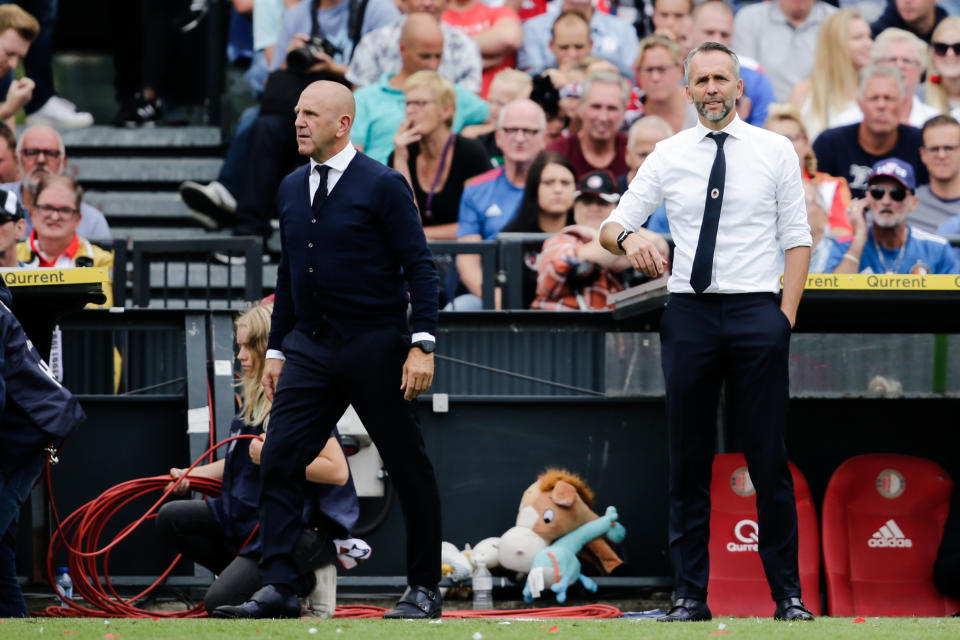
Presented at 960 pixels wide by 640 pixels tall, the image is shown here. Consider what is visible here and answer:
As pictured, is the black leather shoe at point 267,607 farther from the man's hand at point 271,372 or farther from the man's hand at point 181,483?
the man's hand at point 181,483

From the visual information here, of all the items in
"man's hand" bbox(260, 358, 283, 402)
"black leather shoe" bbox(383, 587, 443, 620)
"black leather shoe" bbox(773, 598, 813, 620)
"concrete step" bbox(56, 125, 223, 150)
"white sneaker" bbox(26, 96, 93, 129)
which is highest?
"white sneaker" bbox(26, 96, 93, 129)

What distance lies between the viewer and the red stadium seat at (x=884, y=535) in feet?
25.3

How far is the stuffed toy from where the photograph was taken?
25.9 feet

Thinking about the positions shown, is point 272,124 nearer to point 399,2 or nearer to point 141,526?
point 399,2

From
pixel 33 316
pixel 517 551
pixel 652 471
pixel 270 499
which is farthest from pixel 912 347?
pixel 33 316

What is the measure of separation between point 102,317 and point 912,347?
13.5 feet

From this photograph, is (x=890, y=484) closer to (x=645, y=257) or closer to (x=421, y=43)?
(x=645, y=257)

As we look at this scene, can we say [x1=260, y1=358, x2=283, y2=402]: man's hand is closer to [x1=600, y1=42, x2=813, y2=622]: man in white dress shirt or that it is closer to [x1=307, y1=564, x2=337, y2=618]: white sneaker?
[x1=307, y1=564, x2=337, y2=618]: white sneaker

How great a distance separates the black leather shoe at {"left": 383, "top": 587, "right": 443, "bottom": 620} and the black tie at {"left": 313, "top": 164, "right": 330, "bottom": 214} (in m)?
1.49

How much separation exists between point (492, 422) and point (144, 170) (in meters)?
5.12

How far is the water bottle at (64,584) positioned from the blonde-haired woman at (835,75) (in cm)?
594

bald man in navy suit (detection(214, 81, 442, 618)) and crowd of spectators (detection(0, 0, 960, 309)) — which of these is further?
crowd of spectators (detection(0, 0, 960, 309))

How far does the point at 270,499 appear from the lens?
6195 mm

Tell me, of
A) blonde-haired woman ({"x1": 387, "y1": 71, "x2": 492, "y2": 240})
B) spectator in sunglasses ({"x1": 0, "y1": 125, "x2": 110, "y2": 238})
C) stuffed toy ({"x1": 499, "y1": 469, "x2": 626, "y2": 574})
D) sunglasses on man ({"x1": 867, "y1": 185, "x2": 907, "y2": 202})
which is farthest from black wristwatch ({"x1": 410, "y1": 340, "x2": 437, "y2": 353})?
spectator in sunglasses ({"x1": 0, "y1": 125, "x2": 110, "y2": 238})
